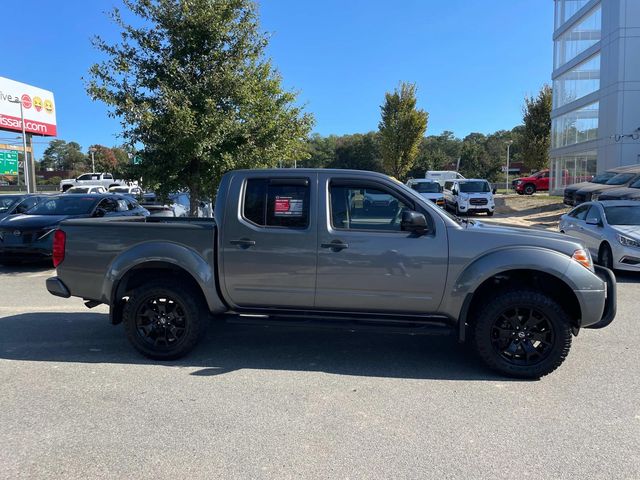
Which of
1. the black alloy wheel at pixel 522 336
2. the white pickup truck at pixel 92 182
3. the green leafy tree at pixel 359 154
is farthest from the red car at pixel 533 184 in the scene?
the green leafy tree at pixel 359 154

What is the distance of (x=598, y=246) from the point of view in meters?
10.4

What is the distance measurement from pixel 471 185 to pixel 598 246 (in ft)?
49.4

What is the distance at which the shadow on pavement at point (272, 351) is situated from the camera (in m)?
4.90

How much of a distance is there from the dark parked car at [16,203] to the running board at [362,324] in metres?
12.2

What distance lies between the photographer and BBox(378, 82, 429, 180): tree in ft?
129

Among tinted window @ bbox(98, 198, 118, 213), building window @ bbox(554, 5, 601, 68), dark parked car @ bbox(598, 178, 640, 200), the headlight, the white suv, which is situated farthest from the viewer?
building window @ bbox(554, 5, 601, 68)

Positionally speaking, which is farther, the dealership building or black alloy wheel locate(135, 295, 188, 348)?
the dealership building

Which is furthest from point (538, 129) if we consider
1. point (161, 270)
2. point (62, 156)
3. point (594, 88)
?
point (62, 156)

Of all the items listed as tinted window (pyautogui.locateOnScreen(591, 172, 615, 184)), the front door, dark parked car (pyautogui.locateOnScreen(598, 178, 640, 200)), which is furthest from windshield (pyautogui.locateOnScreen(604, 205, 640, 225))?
tinted window (pyautogui.locateOnScreen(591, 172, 615, 184))

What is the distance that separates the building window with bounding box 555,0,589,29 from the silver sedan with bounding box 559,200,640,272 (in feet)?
90.8

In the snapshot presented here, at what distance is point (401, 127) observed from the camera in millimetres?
39719

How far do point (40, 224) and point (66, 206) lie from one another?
1483mm

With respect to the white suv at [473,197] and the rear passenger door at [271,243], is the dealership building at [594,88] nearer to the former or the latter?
the white suv at [473,197]

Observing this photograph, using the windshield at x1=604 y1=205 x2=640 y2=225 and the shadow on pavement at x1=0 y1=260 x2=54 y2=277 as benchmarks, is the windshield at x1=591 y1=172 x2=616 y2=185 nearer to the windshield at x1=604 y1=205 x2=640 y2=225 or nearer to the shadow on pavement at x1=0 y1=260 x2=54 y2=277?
the windshield at x1=604 y1=205 x2=640 y2=225
